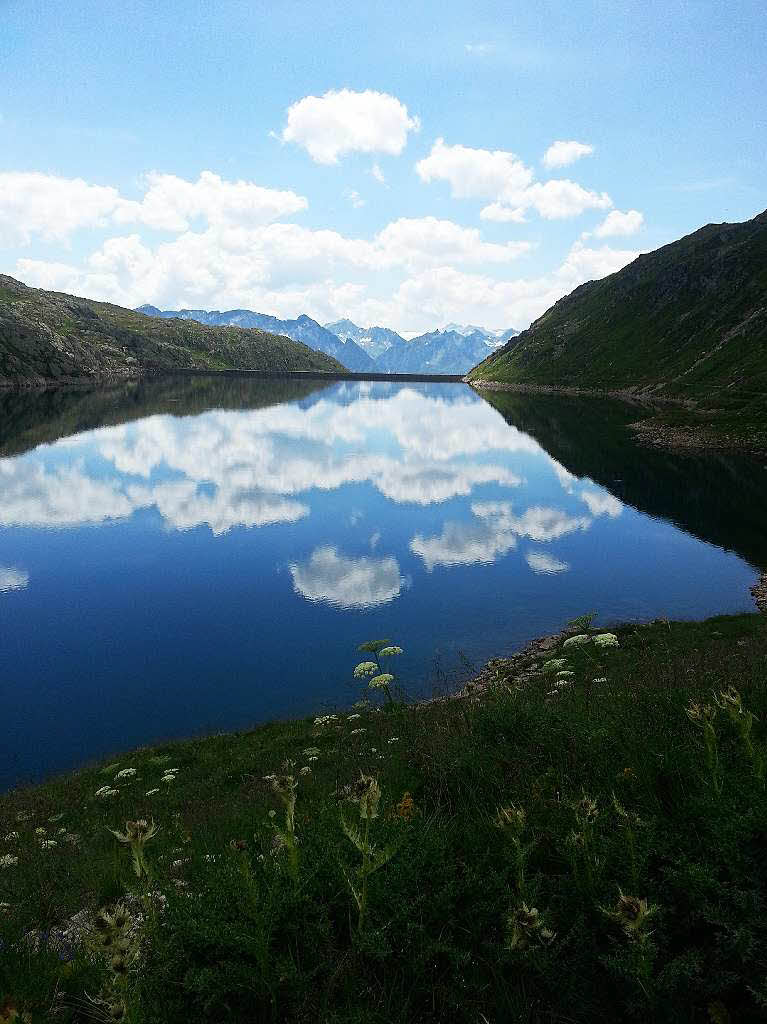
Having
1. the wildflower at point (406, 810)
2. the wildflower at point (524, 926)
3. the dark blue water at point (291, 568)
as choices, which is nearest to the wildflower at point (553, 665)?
the dark blue water at point (291, 568)

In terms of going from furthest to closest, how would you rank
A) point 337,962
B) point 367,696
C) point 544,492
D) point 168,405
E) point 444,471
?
point 168,405 < point 444,471 < point 544,492 < point 367,696 < point 337,962

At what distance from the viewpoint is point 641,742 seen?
26.6ft

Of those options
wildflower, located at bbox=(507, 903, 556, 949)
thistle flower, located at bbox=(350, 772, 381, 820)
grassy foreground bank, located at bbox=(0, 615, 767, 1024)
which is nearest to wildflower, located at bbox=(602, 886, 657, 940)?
grassy foreground bank, located at bbox=(0, 615, 767, 1024)

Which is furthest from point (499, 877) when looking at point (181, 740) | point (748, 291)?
point (748, 291)

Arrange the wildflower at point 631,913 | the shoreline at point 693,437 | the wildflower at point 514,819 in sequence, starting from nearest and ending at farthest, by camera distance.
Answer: the wildflower at point 631,913, the wildflower at point 514,819, the shoreline at point 693,437

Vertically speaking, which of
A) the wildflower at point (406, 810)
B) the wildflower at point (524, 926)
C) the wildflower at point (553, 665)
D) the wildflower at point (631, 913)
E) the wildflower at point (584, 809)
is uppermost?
the wildflower at point (631, 913)

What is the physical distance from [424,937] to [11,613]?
37298 mm

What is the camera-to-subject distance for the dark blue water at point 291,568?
26.8 metres

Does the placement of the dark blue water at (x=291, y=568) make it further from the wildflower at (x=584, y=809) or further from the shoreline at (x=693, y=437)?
the wildflower at (x=584, y=809)

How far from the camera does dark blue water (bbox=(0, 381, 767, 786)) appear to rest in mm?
26828

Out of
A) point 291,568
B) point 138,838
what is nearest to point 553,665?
point 138,838

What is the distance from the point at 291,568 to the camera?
43188mm

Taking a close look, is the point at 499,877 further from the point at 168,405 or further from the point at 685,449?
the point at 168,405

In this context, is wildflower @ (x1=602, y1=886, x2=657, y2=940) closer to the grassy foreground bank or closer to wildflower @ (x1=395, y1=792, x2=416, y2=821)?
the grassy foreground bank
